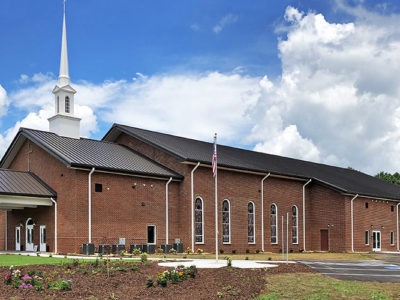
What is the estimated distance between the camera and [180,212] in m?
34.3

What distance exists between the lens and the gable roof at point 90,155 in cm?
2953

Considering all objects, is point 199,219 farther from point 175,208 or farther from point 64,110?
point 64,110

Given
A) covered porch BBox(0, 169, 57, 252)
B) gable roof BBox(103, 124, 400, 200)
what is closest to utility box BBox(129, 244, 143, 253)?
covered porch BBox(0, 169, 57, 252)

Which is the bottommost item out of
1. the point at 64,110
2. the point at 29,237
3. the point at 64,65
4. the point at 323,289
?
the point at 29,237

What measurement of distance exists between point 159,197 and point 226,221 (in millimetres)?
6457

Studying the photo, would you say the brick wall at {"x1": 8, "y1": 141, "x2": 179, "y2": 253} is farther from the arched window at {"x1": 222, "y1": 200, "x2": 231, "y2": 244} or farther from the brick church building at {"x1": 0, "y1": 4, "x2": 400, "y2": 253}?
the arched window at {"x1": 222, "y1": 200, "x2": 231, "y2": 244}

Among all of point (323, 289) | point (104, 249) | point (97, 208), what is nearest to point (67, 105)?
point (97, 208)

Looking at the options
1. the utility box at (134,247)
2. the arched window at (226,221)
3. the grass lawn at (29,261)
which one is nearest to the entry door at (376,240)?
the arched window at (226,221)

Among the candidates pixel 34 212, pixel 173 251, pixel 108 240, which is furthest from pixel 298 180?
pixel 34 212

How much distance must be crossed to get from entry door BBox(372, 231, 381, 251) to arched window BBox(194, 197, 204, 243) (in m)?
19.4

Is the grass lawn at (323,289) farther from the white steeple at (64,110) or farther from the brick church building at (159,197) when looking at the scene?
the white steeple at (64,110)

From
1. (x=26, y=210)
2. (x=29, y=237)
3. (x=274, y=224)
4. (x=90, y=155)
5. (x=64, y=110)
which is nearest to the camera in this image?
(x=90, y=155)

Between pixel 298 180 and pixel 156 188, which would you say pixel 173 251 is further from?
pixel 298 180

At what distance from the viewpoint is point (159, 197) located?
33.0 metres
